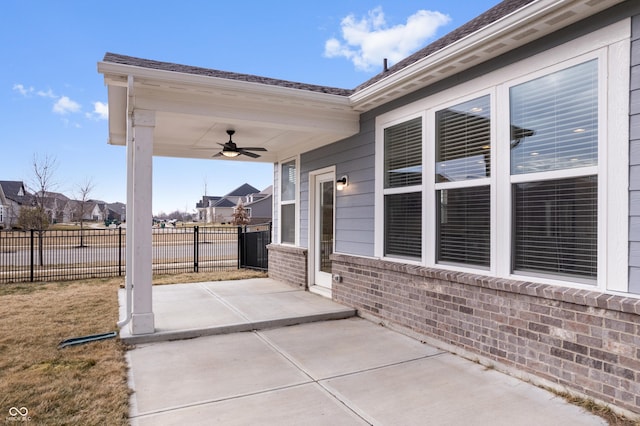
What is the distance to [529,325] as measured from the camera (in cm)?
324

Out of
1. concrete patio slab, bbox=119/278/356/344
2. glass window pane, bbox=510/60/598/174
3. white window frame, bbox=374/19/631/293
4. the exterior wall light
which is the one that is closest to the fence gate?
concrete patio slab, bbox=119/278/356/344

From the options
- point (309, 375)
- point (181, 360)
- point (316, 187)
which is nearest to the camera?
point (309, 375)

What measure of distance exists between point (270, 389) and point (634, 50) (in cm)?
370

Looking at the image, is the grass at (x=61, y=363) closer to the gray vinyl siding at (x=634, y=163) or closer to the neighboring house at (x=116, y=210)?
the gray vinyl siding at (x=634, y=163)

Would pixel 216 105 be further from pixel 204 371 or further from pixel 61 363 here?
pixel 61 363

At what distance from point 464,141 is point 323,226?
3433 mm

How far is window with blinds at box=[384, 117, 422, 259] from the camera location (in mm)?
4633

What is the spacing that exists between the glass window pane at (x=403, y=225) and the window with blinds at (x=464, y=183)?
342 mm

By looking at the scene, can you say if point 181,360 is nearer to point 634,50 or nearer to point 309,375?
point 309,375

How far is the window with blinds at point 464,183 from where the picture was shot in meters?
3.79

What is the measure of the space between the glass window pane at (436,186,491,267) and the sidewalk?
104 centimetres

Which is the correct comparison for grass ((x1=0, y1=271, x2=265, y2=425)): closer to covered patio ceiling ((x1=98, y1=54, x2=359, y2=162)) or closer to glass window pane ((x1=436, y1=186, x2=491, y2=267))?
covered patio ceiling ((x1=98, y1=54, x2=359, y2=162))

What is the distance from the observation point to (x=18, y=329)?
15.4ft

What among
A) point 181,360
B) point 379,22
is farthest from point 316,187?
point 379,22
